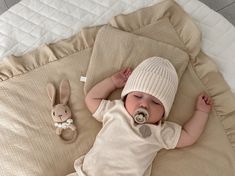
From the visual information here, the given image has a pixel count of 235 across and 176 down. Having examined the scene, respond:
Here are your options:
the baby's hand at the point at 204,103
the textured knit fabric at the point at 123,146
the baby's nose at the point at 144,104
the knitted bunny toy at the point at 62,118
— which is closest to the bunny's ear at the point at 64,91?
the knitted bunny toy at the point at 62,118

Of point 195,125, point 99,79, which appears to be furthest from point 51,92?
point 195,125

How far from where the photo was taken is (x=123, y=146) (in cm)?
107

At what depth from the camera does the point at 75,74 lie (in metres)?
1.21

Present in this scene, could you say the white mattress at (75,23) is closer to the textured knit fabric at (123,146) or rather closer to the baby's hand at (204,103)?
the baby's hand at (204,103)

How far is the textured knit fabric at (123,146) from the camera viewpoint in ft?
3.46

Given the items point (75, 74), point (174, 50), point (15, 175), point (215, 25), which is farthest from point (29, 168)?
point (215, 25)

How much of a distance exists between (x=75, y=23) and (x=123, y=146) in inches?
18.9

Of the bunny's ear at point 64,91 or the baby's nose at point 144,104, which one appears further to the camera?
the bunny's ear at point 64,91

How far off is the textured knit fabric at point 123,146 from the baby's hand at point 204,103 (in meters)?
0.09

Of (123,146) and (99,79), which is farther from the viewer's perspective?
(99,79)

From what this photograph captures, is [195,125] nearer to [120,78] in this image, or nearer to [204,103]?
[204,103]

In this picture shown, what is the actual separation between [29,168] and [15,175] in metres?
0.04

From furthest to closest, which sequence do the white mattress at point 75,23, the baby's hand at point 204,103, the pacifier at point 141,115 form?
the white mattress at point 75,23, the baby's hand at point 204,103, the pacifier at point 141,115

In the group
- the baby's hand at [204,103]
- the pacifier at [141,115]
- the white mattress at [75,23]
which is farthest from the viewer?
the white mattress at [75,23]
